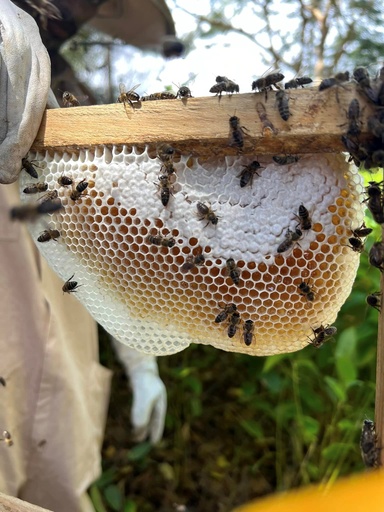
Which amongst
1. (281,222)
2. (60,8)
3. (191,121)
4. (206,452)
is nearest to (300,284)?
(281,222)

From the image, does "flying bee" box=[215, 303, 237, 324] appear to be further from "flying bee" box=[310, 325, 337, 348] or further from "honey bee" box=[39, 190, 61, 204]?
"honey bee" box=[39, 190, 61, 204]

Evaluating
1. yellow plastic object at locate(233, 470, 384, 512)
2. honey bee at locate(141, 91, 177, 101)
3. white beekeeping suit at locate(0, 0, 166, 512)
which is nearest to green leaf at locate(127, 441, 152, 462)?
white beekeeping suit at locate(0, 0, 166, 512)

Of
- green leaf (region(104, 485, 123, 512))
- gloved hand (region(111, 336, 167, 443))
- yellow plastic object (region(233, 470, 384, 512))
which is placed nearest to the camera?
yellow plastic object (region(233, 470, 384, 512))

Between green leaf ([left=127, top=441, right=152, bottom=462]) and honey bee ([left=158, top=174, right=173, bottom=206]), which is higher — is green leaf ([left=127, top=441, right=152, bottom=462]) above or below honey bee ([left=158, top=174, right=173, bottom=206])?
below

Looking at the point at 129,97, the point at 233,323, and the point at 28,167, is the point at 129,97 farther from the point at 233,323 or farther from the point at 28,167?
the point at 233,323

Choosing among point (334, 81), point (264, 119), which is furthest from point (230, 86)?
point (334, 81)

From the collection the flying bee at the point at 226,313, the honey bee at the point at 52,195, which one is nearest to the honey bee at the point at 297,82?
the flying bee at the point at 226,313

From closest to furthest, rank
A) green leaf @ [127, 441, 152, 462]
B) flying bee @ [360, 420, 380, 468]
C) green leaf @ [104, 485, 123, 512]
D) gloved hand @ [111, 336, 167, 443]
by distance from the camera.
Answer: flying bee @ [360, 420, 380, 468] → gloved hand @ [111, 336, 167, 443] → green leaf @ [104, 485, 123, 512] → green leaf @ [127, 441, 152, 462]

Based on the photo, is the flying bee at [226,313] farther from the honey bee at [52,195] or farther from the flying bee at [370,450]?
the honey bee at [52,195]
